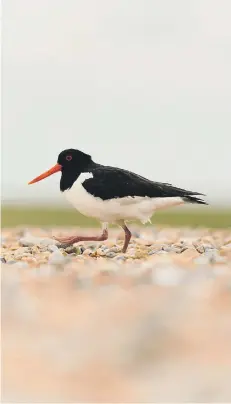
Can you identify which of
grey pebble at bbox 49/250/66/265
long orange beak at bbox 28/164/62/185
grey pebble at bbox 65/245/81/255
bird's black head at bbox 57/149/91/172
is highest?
bird's black head at bbox 57/149/91/172

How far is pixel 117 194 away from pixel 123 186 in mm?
82

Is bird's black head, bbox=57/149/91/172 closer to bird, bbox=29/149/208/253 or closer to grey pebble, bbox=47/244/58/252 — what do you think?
bird, bbox=29/149/208/253

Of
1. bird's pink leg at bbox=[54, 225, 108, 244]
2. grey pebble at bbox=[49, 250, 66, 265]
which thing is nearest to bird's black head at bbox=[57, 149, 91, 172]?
bird's pink leg at bbox=[54, 225, 108, 244]

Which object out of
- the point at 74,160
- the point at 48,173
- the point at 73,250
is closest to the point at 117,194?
the point at 74,160

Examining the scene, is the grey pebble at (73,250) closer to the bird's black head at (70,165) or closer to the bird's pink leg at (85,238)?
the bird's pink leg at (85,238)

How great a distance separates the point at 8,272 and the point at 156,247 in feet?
5.50

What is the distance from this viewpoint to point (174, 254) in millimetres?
5586

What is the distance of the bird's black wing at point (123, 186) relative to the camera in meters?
5.38

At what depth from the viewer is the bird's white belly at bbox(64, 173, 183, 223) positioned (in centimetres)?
538

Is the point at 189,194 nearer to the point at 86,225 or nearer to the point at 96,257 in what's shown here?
the point at 96,257

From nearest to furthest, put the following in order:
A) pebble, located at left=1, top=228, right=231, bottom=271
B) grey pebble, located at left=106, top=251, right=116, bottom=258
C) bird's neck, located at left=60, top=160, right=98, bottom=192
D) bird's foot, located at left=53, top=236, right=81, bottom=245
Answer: pebble, located at left=1, top=228, right=231, bottom=271, grey pebble, located at left=106, top=251, right=116, bottom=258, bird's neck, located at left=60, top=160, right=98, bottom=192, bird's foot, located at left=53, top=236, right=81, bottom=245

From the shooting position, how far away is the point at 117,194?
5375mm

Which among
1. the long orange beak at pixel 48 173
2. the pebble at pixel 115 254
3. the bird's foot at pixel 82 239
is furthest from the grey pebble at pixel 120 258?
the long orange beak at pixel 48 173

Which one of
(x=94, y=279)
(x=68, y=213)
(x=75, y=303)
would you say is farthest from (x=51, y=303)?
(x=68, y=213)
